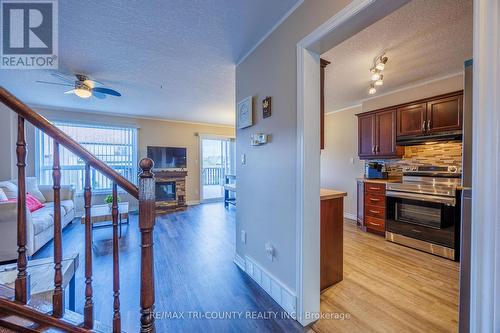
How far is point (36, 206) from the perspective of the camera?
10.6 feet

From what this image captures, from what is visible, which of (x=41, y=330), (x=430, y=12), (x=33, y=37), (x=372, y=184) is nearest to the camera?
(x=41, y=330)

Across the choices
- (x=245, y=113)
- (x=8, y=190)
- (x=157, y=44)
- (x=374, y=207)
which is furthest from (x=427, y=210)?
(x=8, y=190)

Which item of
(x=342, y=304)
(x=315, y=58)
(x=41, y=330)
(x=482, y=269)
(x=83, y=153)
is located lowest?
(x=342, y=304)

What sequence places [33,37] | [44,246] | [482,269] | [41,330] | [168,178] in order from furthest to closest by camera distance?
[168,178] → [44,246] → [33,37] → [41,330] → [482,269]

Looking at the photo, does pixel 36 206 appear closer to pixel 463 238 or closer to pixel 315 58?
pixel 315 58

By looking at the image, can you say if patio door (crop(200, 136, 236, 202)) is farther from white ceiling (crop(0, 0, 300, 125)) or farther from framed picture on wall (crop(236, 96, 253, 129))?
framed picture on wall (crop(236, 96, 253, 129))

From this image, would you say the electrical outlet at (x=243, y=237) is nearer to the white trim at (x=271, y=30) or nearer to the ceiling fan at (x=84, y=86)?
the white trim at (x=271, y=30)

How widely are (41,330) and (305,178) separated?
1.60 meters

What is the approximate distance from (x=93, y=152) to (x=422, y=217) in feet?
22.1

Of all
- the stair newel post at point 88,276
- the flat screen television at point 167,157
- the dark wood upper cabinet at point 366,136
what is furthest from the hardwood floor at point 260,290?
the flat screen television at point 167,157

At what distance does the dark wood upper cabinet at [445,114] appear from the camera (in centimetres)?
270

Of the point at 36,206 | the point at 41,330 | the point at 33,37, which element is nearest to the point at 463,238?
the point at 41,330

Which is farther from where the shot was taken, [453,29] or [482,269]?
[453,29]

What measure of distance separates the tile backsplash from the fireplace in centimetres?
510
